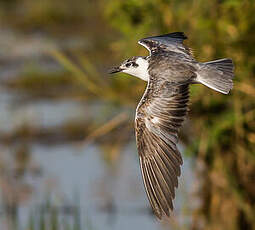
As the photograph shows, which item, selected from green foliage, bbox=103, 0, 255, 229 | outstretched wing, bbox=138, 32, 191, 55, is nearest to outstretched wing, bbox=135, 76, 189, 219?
outstretched wing, bbox=138, 32, 191, 55

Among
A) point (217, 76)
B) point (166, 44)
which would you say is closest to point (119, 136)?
point (166, 44)

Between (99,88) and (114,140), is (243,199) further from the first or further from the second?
(114,140)

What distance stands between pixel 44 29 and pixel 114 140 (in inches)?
281

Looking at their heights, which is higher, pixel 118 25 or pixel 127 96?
pixel 118 25

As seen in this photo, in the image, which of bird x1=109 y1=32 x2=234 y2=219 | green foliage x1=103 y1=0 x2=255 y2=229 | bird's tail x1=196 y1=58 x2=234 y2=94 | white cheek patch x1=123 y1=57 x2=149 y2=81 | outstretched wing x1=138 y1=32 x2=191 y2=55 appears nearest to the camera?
bird x1=109 y1=32 x2=234 y2=219

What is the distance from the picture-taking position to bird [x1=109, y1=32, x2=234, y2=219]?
4.80 m

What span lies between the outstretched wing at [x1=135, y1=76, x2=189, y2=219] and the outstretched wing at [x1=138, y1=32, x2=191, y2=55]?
673 millimetres

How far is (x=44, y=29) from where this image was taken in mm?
17859

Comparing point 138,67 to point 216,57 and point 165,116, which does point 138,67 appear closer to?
point 165,116

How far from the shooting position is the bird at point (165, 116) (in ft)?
15.7

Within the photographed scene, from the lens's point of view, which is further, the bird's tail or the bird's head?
the bird's head

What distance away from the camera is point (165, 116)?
4.95 metres

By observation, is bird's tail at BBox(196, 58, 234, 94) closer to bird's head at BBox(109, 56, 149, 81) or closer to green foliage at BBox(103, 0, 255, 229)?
bird's head at BBox(109, 56, 149, 81)

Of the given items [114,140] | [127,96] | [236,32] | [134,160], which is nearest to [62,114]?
[114,140]
